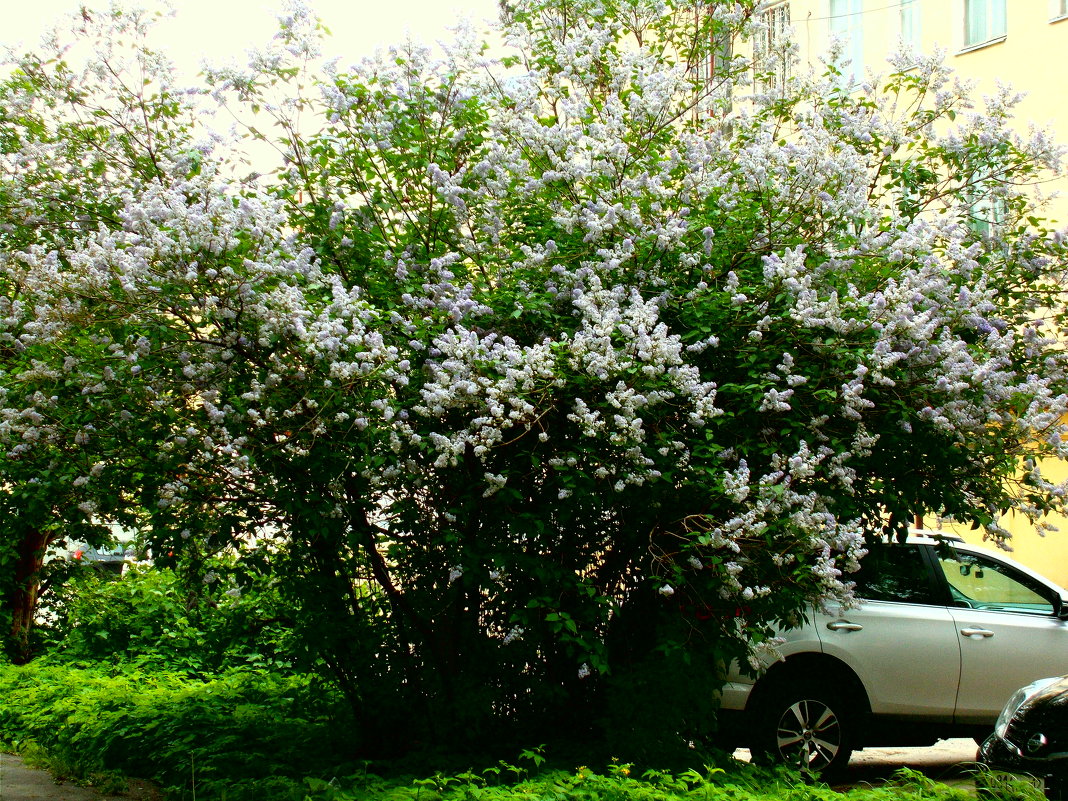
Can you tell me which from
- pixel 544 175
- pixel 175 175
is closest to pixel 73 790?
pixel 175 175

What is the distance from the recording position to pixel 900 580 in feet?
26.6

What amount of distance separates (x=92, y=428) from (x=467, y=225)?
2283mm

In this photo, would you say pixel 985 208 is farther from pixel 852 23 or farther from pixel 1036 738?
pixel 852 23

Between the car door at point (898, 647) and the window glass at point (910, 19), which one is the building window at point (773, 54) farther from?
the window glass at point (910, 19)

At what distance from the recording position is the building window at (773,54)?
8.04 m

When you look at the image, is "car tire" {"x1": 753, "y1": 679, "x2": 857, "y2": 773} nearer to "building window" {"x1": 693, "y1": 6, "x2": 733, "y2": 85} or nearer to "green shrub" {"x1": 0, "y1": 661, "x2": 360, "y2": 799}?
"green shrub" {"x1": 0, "y1": 661, "x2": 360, "y2": 799}

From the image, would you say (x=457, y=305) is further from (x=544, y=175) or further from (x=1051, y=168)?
(x=1051, y=168)

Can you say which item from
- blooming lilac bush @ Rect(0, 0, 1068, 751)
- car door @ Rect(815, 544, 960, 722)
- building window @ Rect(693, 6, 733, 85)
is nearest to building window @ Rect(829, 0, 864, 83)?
building window @ Rect(693, 6, 733, 85)

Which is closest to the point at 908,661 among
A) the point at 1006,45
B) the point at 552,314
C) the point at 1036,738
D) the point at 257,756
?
the point at 1036,738

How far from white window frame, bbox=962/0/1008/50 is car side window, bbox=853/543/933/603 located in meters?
13.4

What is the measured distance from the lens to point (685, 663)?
600 centimetres

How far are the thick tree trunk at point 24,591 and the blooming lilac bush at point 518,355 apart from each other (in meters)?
4.20

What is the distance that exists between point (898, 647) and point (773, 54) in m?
4.33

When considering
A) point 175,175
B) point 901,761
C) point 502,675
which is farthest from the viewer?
point 901,761
